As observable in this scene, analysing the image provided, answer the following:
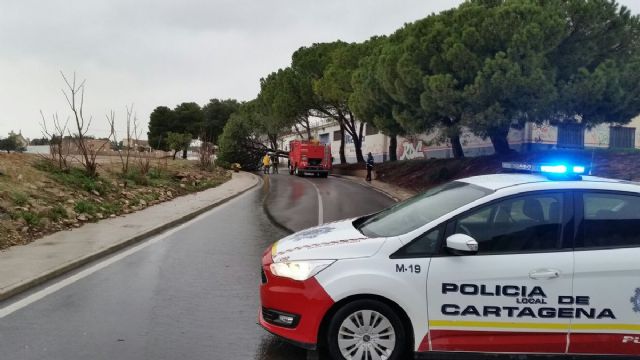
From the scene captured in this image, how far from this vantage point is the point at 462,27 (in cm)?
2347

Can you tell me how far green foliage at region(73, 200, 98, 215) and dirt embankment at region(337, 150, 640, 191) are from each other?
11.9 meters

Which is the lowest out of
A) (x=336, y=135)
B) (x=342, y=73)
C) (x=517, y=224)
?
(x=517, y=224)

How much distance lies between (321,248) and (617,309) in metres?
2.30

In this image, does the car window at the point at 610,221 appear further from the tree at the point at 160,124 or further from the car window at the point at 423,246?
the tree at the point at 160,124

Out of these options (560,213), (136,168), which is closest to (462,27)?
(136,168)

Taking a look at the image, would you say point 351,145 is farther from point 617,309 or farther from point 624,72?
point 617,309

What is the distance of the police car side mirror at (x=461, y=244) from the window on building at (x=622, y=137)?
34.3 meters

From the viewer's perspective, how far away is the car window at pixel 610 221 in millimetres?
4301

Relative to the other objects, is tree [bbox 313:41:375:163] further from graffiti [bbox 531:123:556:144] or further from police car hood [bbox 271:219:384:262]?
police car hood [bbox 271:219:384:262]

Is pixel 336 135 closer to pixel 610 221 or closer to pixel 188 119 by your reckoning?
pixel 188 119

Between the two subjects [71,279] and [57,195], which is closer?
[71,279]

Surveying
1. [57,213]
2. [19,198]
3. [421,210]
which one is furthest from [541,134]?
[421,210]

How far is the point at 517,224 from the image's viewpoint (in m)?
4.39

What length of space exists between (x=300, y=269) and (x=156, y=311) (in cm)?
240
